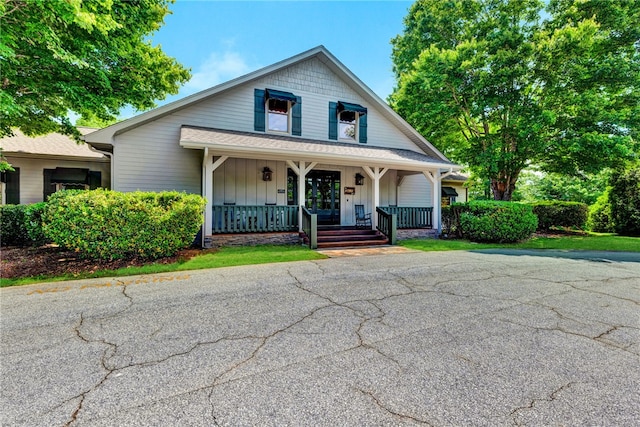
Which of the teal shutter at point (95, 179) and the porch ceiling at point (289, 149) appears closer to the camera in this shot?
the porch ceiling at point (289, 149)

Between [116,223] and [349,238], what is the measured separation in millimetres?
6581

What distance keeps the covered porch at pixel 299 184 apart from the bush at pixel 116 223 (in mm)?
1793

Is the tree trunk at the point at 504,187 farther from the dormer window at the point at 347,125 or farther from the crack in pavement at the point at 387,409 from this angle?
the crack in pavement at the point at 387,409

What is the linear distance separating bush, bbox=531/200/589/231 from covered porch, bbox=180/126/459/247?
7.11 metres

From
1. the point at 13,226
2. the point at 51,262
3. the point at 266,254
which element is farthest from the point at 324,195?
the point at 13,226

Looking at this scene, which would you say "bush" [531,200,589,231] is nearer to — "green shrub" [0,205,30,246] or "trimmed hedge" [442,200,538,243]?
"trimmed hedge" [442,200,538,243]

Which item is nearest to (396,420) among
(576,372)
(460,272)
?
(576,372)

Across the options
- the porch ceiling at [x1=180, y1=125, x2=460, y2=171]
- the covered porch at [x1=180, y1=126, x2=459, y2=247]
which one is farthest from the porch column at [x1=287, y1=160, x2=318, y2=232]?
the porch ceiling at [x1=180, y1=125, x2=460, y2=171]

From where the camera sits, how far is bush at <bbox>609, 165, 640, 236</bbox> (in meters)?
14.3

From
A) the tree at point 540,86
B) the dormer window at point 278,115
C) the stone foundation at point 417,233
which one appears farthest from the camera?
the tree at point 540,86

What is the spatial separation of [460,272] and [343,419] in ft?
16.7

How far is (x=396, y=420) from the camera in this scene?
1.90m

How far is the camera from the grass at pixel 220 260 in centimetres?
541

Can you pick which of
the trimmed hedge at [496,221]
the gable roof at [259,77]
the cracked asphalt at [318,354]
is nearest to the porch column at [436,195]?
the trimmed hedge at [496,221]
